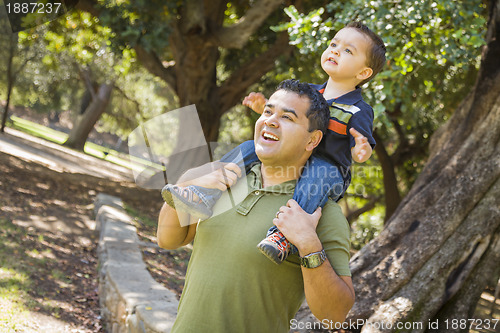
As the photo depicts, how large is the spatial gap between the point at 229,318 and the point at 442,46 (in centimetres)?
461

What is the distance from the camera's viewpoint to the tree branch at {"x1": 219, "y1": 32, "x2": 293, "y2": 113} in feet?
39.6

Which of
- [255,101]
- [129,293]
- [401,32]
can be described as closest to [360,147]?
[255,101]

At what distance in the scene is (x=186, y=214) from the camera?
6.32ft

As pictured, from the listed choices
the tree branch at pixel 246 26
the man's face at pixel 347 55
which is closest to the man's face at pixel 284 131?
the man's face at pixel 347 55

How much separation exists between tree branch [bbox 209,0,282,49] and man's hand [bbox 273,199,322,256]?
328 inches

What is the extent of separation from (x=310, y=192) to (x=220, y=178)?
12.5 inches

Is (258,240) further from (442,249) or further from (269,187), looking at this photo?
(442,249)

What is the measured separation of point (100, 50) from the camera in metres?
14.8

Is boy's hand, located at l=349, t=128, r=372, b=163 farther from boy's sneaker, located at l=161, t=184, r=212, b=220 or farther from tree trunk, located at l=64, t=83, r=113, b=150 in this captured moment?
tree trunk, located at l=64, t=83, r=113, b=150

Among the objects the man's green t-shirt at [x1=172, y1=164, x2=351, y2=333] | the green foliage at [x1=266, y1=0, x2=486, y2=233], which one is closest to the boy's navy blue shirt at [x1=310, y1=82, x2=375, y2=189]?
the man's green t-shirt at [x1=172, y1=164, x2=351, y2=333]

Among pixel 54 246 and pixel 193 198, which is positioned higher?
pixel 193 198

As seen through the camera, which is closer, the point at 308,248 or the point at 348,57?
the point at 308,248

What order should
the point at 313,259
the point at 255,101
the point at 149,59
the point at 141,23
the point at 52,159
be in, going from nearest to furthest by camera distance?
the point at 313,259
the point at 255,101
the point at 141,23
the point at 149,59
the point at 52,159

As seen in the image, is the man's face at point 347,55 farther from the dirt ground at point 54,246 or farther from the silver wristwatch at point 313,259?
the dirt ground at point 54,246
